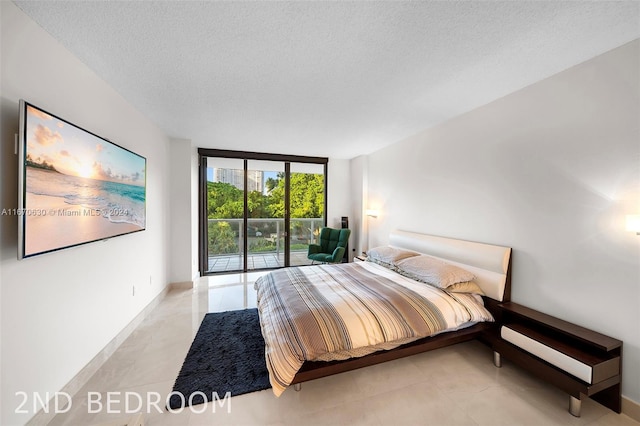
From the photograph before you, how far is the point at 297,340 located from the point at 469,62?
260cm

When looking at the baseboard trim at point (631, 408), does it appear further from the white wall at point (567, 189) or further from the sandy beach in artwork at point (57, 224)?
the sandy beach in artwork at point (57, 224)

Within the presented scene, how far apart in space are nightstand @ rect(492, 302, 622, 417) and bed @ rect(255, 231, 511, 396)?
10.7 inches

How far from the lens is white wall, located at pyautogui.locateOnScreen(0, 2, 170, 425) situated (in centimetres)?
131

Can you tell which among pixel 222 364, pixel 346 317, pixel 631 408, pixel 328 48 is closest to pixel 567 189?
pixel 631 408

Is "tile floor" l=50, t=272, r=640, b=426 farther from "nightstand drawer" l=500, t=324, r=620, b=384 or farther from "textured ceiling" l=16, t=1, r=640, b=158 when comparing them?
"textured ceiling" l=16, t=1, r=640, b=158

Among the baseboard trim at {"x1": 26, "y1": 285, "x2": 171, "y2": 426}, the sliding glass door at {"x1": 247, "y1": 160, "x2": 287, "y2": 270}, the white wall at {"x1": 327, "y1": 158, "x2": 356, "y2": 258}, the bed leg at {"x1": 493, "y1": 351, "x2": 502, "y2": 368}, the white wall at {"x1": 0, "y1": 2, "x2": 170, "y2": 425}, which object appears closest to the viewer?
the white wall at {"x1": 0, "y1": 2, "x2": 170, "y2": 425}

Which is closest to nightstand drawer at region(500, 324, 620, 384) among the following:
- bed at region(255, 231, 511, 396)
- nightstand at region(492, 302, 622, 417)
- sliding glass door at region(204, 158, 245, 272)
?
nightstand at region(492, 302, 622, 417)

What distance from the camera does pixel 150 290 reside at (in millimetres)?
3135

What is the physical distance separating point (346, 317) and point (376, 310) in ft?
0.97

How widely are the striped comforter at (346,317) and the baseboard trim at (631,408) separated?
869 mm

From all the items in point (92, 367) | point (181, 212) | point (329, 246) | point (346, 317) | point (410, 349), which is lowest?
point (92, 367)

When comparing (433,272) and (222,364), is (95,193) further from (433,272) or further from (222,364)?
(433,272)

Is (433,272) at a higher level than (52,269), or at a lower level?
lower

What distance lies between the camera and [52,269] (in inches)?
62.4
